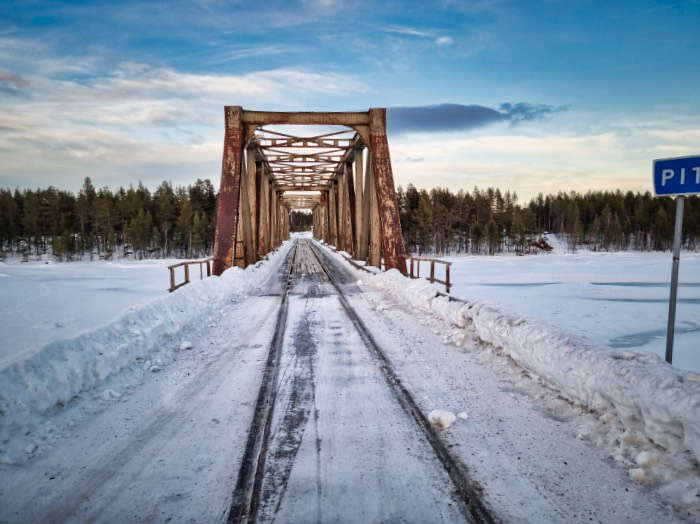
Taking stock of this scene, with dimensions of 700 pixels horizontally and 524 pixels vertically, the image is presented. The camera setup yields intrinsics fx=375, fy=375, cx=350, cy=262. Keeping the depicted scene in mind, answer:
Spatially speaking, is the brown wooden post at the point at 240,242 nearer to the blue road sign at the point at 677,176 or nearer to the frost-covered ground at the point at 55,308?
the frost-covered ground at the point at 55,308

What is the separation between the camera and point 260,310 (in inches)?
388

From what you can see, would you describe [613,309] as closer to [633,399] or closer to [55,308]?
[633,399]

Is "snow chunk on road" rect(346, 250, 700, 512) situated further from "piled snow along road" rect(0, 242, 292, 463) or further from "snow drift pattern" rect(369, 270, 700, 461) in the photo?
"piled snow along road" rect(0, 242, 292, 463)

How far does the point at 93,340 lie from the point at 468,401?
5087mm

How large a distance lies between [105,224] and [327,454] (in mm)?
82511

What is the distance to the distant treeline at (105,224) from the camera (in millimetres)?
67625

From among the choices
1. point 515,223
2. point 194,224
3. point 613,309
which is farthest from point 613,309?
point 515,223

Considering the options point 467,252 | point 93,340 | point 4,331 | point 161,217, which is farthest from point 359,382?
point 467,252

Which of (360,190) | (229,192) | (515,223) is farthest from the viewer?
(515,223)

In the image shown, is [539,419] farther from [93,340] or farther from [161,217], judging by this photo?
→ [161,217]

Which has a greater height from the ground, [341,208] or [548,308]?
[341,208]

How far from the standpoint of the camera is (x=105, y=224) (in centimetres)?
7106

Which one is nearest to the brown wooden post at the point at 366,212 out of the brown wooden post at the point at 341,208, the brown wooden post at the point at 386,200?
the brown wooden post at the point at 386,200

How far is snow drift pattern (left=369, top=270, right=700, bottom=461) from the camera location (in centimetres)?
292
